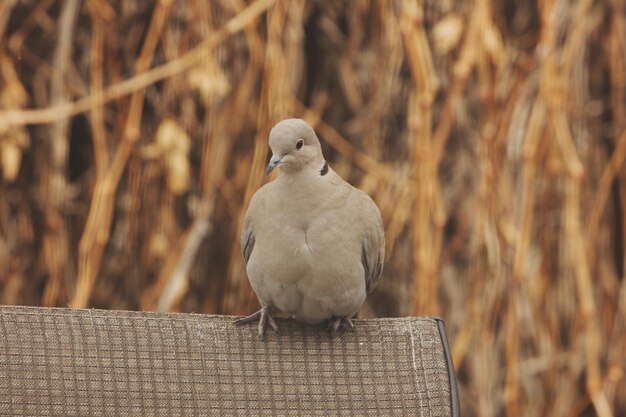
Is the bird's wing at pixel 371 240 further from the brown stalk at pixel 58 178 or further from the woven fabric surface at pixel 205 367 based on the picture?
the brown stalk at pixel 58 178

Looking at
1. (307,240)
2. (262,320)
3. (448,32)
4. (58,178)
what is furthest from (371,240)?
(58,178)

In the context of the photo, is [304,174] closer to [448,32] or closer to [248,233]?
[248,233]

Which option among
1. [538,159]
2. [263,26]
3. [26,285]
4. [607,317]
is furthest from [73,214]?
[607,317]

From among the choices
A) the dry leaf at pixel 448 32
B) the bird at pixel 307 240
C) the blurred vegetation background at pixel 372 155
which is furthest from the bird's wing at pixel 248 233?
the dry leaf at pixel 448 32

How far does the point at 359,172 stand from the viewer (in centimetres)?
298

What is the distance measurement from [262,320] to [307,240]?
154 millimetres

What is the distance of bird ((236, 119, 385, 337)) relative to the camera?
6.15 ft

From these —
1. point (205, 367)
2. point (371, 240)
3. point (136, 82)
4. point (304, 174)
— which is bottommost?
point (205, 367)

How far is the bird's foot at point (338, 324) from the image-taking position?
1.85m

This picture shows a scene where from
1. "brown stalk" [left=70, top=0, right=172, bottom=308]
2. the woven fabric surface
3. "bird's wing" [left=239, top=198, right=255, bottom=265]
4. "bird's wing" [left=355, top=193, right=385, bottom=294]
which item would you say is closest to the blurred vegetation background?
"brown stalk" [left=70, top=0, right=172, bottom=308]

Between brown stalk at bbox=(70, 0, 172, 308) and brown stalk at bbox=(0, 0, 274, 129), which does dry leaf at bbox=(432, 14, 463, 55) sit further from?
brown stalk at bbox=(70, 0, 172, 308)

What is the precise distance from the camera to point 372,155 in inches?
116

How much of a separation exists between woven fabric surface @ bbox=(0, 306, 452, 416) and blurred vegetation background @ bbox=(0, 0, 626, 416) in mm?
919

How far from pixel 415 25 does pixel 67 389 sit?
1399 mm
